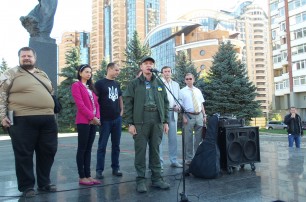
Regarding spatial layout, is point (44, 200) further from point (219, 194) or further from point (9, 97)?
point (219, 194)

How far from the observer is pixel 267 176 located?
561 centimetres

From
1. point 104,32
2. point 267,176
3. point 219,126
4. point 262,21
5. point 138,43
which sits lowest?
point 267,176

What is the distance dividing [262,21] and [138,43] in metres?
118

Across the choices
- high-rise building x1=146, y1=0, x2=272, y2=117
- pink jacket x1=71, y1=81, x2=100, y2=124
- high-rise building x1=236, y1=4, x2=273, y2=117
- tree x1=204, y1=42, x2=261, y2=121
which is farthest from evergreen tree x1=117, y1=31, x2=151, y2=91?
high-rise building x1=236, y1=4, x2=273, y2=117

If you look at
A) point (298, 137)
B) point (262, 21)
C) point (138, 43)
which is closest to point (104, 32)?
point (262, 21)

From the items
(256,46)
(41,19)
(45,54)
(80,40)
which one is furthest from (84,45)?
(45,54)

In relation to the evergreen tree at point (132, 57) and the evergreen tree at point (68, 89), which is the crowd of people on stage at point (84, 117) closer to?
the evergreen tree at point (68, 89)

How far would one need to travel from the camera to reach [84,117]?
16.0 feet

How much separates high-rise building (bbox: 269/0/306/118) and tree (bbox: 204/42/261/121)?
25490 mm

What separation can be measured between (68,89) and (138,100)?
3114cm

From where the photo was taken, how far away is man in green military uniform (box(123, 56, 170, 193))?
470cm

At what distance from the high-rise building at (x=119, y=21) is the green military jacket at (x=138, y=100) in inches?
3899

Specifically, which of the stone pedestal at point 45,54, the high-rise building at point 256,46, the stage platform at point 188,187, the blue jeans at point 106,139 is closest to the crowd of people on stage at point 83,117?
the blue jeans at point 106,139

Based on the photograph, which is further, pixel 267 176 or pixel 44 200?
pixel 267 176
